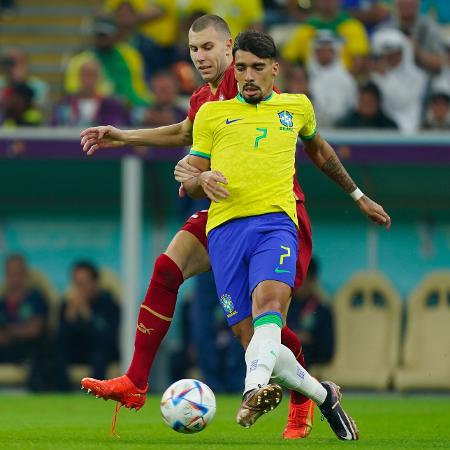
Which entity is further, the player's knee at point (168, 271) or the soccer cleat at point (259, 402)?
the player's knee at point (168, 271)

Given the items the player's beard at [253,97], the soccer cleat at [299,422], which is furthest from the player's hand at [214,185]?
the soccer cleat at [299,422]

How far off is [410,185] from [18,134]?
4.55 metres

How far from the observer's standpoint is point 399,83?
15.6 meters

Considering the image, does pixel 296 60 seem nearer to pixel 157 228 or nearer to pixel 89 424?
pixel 157 228

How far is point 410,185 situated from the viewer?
16.2m

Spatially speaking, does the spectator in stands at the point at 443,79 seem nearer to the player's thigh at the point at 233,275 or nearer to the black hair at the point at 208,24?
the black hair at the point at 208,24

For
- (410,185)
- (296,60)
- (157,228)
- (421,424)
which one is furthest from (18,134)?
(421,424)

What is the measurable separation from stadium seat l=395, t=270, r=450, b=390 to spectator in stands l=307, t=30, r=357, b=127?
2201 millimetres

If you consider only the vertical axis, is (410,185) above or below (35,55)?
A: below

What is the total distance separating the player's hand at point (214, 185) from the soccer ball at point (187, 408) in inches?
42.5

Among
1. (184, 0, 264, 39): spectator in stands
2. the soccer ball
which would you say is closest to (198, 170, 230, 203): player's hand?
the soccer ball

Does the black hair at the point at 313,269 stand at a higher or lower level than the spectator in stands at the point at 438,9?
lower

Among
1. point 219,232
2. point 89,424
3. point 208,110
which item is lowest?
point 89,424

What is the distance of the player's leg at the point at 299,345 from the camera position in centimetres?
835
